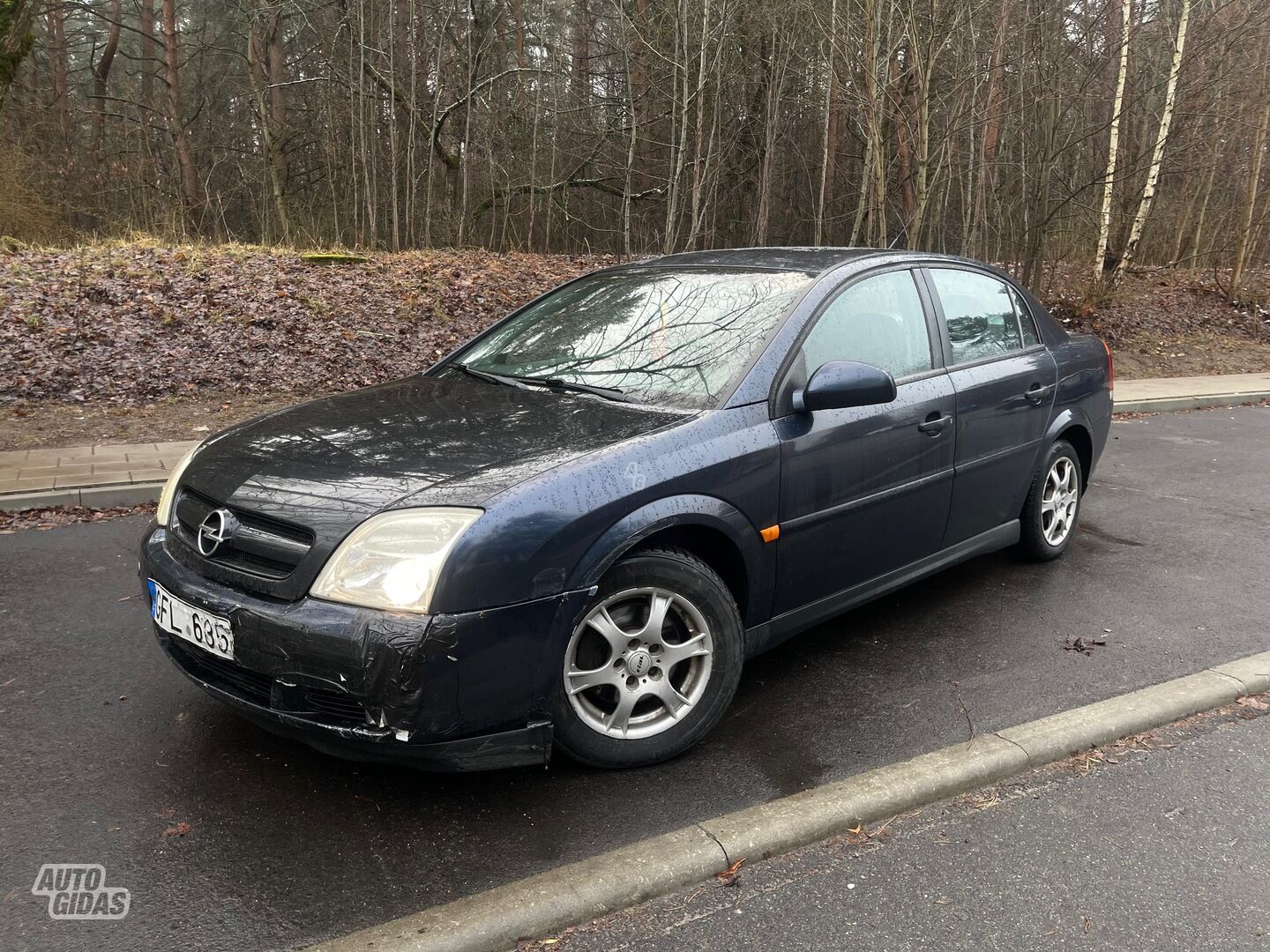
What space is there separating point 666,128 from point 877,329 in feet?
50.2

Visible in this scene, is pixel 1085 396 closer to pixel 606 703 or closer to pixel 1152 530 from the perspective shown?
pixel 1152 530

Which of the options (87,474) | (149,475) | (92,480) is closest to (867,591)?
(149,475)

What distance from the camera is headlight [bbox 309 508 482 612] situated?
8.75ft

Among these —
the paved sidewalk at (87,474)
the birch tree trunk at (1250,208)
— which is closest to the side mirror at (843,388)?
the paved sidewalk at (87,474)

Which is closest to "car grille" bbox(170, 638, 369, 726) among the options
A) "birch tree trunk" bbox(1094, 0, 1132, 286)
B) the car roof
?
the car roof

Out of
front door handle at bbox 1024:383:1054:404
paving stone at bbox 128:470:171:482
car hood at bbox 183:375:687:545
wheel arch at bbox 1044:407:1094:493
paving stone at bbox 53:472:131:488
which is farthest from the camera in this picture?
paving stone at bbox 128:470:171:482

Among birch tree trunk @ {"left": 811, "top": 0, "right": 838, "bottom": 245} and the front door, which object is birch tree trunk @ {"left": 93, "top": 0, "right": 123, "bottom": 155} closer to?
birch tree trunk @ {"left": 811, "top": 0, "right": 838, "bottom": 245}

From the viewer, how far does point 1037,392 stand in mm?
4898

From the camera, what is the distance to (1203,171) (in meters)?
19.5

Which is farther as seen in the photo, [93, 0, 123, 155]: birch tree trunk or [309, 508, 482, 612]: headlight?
[93, 0, 123, 155]: birch tree trunk

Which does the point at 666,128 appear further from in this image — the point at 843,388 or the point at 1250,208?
the point at 843,388

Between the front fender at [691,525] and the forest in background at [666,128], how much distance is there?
11.1 m

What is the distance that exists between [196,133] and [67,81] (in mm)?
2853

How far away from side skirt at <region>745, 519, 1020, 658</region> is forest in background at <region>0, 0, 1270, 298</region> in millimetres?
9688
